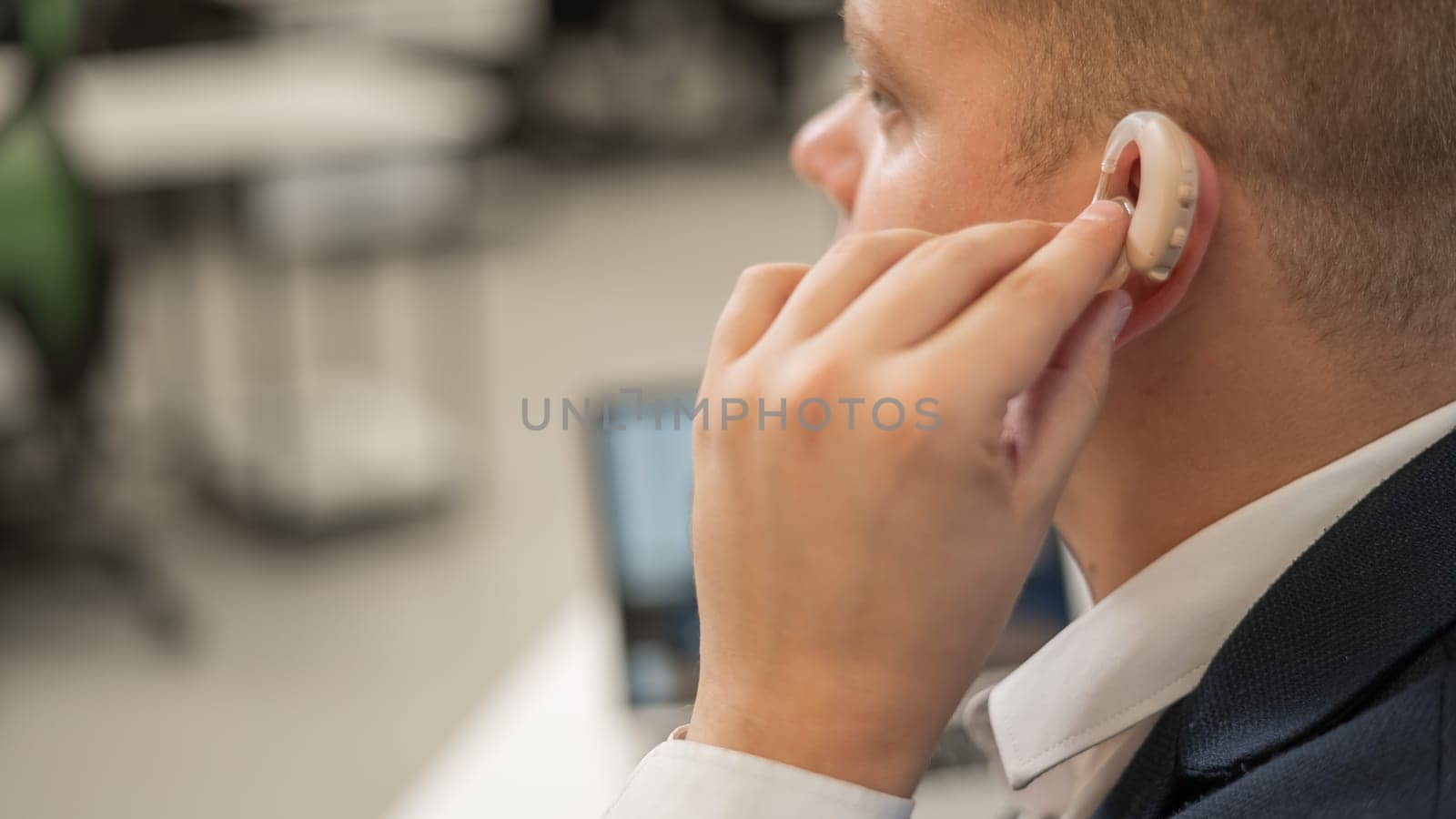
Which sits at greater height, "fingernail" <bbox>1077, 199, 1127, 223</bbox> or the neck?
"fingernail" <bbox>1077, 199, 1127, 223</bbox>

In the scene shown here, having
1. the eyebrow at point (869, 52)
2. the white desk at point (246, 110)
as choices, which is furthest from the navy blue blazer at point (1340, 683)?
the white desk at point (246, 110)

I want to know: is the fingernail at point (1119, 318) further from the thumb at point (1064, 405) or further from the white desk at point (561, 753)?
the white desk at point (561, 753)

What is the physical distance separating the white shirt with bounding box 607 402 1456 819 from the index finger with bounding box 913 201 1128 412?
0.55 feet

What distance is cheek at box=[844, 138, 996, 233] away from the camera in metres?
0.80

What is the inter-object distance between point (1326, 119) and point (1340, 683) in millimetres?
281

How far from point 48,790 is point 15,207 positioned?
43.0 inches

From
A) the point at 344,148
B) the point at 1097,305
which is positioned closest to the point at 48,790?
the point at 344,148

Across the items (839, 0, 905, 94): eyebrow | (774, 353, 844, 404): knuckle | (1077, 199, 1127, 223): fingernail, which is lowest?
(774, 353, 844, 404): knuckle

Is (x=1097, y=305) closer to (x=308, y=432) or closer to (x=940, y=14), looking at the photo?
(x=940, y=14)

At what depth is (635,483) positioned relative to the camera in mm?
1399

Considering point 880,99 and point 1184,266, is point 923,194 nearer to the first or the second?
point 880,99

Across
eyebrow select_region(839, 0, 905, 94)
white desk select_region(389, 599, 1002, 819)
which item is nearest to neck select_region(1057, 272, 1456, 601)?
eyebrow select_region(839, 0, 905, 94)

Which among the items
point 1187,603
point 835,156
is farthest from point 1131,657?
point 835,156

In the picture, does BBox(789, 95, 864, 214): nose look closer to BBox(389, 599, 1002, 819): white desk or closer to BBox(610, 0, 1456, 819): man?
BBox(610, 0, 1456, 819): man
